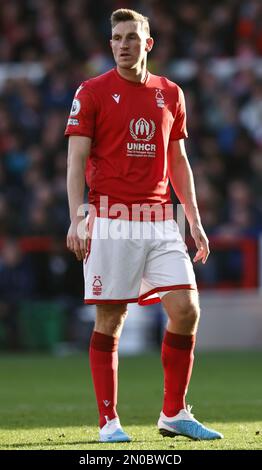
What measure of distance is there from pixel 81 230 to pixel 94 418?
1911 mm

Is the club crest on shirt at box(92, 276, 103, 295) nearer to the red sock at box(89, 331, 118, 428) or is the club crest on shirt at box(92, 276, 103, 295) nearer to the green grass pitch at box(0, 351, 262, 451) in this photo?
the red sock at box(89, 331, 118, 428)

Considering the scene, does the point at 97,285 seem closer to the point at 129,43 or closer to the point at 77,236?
the point at 77,236

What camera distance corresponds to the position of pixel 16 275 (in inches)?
610

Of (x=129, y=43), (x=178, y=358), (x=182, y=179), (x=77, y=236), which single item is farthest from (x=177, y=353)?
(x=129, y=43)

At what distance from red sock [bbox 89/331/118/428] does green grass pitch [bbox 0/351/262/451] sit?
8.2 inches

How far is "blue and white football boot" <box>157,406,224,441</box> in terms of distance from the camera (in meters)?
6.78

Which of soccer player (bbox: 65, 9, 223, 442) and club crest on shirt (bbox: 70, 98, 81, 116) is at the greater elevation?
club crest on shirt (bbox: 70, 98, 81, 116)

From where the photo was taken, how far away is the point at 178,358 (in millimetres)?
6953

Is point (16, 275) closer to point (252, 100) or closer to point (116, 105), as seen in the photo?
point (252, 100)

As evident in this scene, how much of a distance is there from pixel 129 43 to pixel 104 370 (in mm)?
1814

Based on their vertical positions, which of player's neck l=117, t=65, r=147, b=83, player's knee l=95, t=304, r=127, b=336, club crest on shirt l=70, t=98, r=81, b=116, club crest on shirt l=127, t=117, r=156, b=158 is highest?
player's neck l=117, t=65, r=147, b=83

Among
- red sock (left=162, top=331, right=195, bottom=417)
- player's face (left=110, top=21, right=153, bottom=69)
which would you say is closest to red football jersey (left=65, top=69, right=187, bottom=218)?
player's face (left=110, top=21, right=153, bottom=69)

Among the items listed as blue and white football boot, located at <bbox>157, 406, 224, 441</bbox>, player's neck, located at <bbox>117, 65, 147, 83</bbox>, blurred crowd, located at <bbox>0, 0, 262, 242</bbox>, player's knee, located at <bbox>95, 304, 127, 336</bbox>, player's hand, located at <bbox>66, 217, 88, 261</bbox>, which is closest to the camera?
player's hand, located at <bbox>66, 217, 88, 261</bbox>
